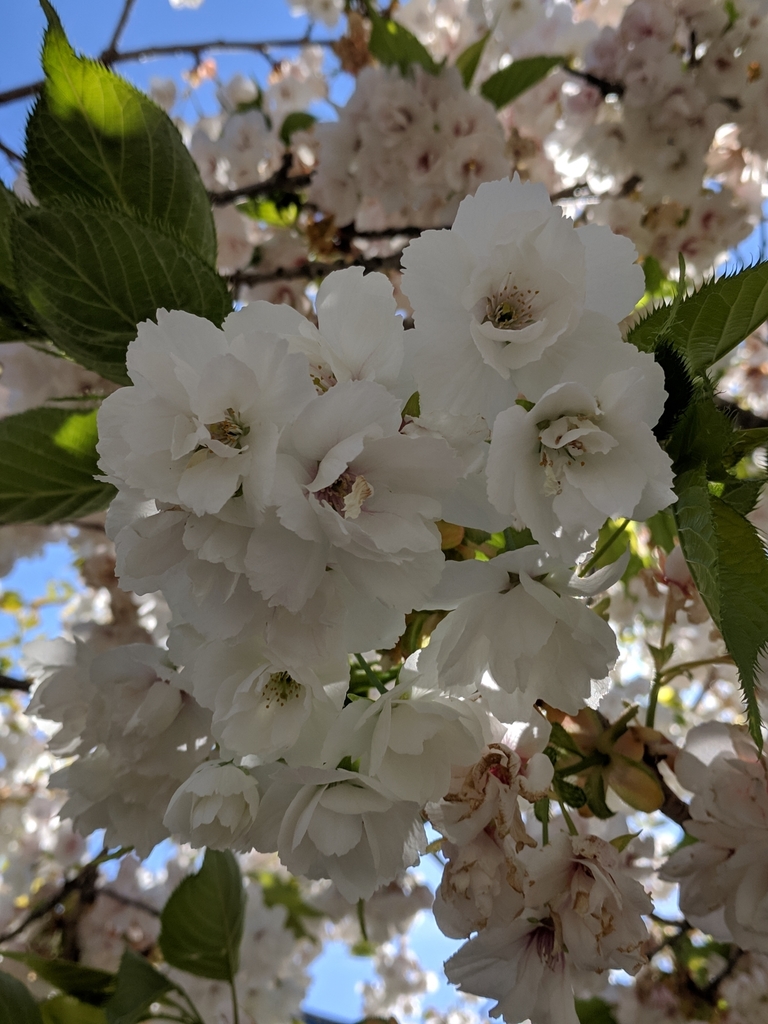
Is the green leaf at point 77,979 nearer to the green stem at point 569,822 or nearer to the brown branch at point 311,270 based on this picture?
the green stem at point 569,822

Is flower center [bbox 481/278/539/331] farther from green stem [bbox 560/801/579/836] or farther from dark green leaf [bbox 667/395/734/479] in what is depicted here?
green stem [bbox 560/801/579/836]

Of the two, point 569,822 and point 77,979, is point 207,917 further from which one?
point 569,822

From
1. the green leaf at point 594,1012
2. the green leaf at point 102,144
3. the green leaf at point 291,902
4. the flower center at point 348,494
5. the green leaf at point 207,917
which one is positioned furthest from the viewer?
the green leaf at point 291,902

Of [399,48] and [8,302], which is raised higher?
[399,48]

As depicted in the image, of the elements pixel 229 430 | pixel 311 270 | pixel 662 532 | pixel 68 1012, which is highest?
pixel 311 270

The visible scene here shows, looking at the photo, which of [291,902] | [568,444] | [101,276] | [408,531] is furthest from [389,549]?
[291,902]

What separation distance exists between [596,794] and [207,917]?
542mm

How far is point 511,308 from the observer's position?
405 millimetres

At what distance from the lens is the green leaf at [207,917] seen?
0.86m

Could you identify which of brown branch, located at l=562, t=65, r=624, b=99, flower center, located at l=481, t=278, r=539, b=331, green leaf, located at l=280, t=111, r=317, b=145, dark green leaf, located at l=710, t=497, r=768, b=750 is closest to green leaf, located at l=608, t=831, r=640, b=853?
dark green leaf, located at l=710, t=497, r=768, b=750

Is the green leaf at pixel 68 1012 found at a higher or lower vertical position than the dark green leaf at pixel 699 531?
Result: lower

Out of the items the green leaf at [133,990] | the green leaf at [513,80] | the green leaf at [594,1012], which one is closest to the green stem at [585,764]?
the green leaf at [133,990]

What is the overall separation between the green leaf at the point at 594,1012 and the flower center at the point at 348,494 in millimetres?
1179

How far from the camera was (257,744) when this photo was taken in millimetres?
426
